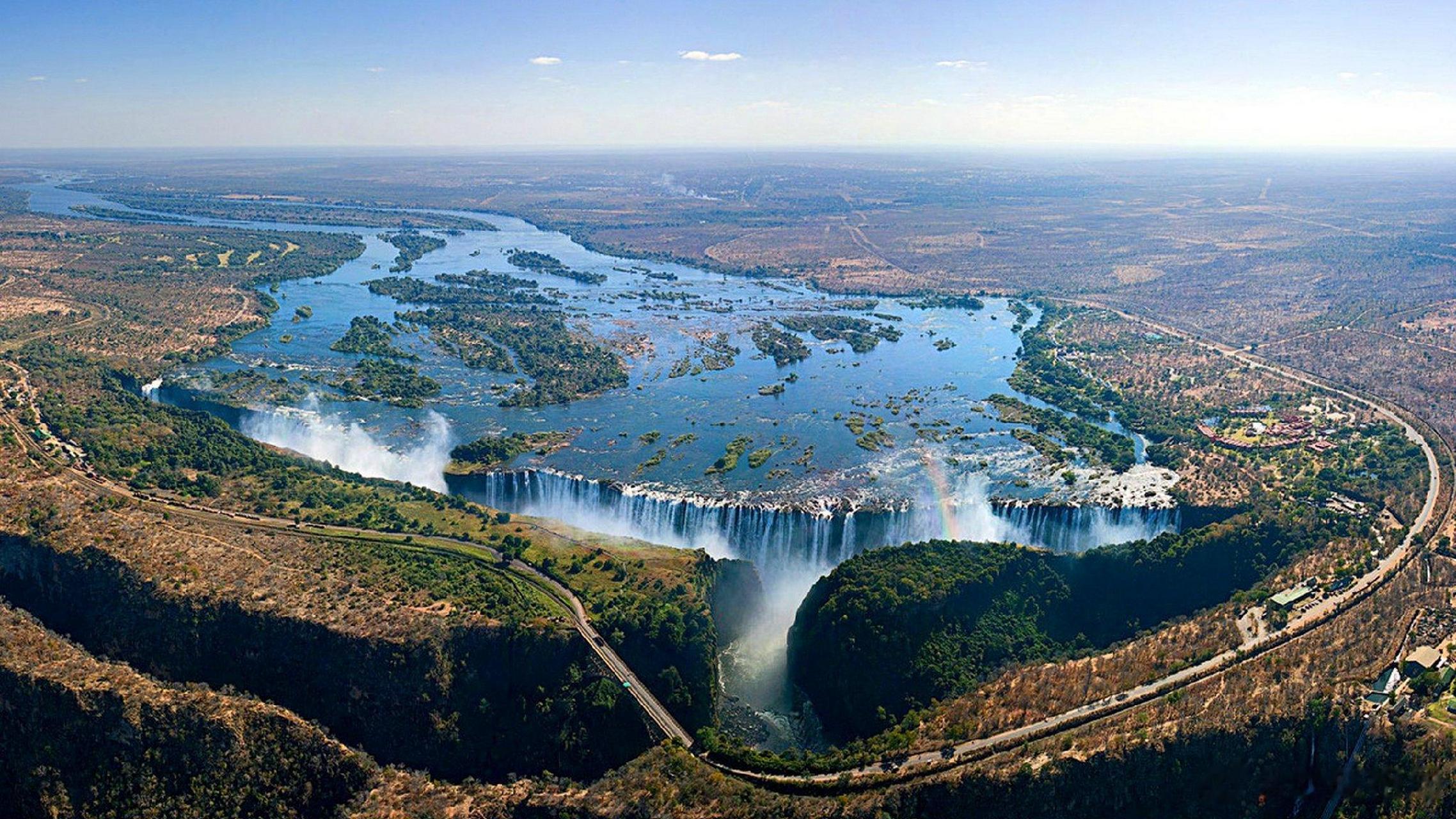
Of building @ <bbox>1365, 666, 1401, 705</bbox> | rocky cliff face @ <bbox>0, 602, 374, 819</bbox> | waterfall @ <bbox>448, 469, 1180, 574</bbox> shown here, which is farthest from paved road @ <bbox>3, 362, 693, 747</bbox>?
building @ <bbox>1365, 666, 1401, 705</bbox>

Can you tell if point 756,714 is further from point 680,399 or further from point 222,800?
point 680,399

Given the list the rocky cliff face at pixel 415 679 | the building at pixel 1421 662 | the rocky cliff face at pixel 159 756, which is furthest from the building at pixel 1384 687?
the rocky cliff face at pixel 159 756

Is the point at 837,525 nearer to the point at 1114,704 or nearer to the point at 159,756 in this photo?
the point at 1114,704

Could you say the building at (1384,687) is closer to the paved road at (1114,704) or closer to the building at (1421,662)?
the building at (1421,662)

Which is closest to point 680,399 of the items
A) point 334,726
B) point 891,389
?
point 891,389

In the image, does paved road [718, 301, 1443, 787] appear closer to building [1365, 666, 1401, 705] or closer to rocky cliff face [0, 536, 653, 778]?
building [1365, 666, 1401, 705]
